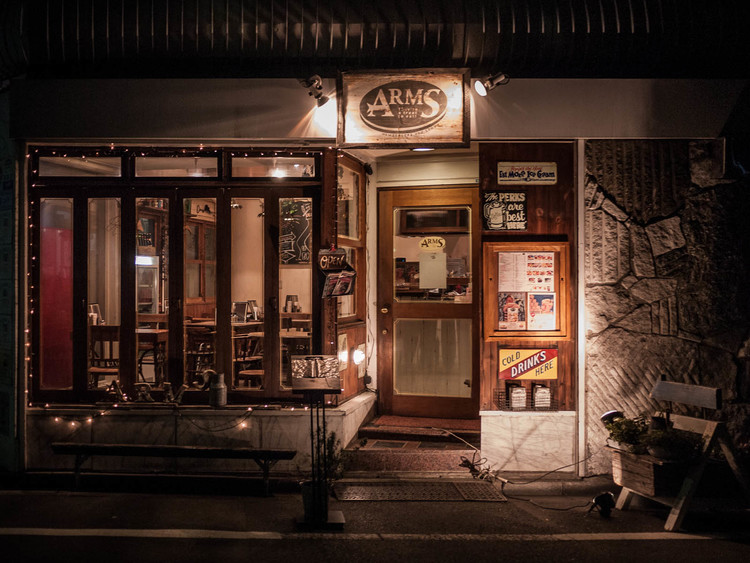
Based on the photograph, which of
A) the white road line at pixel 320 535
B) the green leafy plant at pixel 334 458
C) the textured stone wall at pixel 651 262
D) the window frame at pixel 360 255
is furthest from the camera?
the window frame at pixel 360 255

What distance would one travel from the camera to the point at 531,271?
8.21 m

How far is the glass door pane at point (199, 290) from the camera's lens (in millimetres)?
8812

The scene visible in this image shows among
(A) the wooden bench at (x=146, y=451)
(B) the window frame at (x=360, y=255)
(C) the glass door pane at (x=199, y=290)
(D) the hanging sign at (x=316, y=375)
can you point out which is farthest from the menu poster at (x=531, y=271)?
(C) the glass door pane at (x=199, y=290)

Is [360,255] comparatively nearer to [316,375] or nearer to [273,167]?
[273,167]

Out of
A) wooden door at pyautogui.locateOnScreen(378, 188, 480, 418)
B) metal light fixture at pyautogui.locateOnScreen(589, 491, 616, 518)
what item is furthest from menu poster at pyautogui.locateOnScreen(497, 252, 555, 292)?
metal light fixture at pyautogui.locateOnScreen(589, 491, 616, 518)

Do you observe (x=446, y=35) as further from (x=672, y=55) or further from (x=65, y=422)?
(x=65, y=422)

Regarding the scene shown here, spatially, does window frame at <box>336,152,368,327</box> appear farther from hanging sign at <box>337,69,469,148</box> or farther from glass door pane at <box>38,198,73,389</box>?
glass door pane at <box>38,198,73,389</box>

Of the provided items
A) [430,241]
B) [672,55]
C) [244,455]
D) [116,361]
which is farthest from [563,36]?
[116,361]

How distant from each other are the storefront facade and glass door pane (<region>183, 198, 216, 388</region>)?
0.09 m

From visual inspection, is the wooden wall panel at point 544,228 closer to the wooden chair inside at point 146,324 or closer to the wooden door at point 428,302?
the wooden door at point 428,302

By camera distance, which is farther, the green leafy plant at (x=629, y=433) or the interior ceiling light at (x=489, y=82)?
the interior ceiling light at (x=489, y=82)

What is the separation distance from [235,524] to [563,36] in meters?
6.85

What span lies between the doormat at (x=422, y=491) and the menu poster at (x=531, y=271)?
2.51m

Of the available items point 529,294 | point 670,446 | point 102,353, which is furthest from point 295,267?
point 670,446
